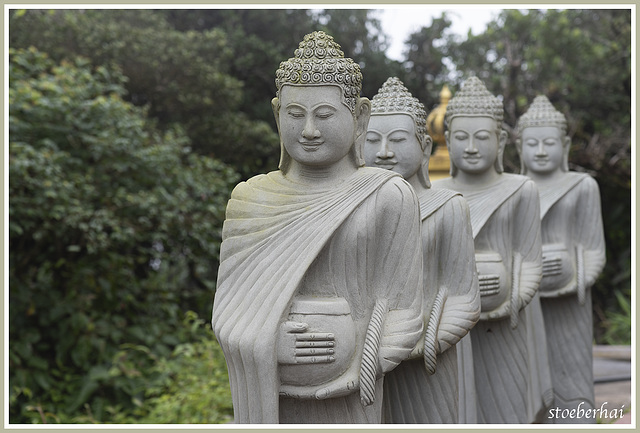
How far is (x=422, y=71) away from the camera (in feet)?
46.4

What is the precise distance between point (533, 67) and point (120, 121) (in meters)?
7.18

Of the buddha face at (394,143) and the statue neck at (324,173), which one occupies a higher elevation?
the buddha face at (394,143)

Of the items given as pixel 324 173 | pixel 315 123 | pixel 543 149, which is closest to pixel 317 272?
pixel 324 173

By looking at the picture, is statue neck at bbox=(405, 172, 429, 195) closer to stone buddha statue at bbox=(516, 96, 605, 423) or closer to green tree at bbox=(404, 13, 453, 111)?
stone buddha statue at bbox=(516, 96, 605, 423)

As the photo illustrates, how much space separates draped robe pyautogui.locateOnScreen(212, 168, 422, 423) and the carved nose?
733 mm

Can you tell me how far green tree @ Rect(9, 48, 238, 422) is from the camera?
7938 mm

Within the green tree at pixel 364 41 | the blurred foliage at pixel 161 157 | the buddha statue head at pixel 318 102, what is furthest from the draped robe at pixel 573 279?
the green tree at pixel 364 41

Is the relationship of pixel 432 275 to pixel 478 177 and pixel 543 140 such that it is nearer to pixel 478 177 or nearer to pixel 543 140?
pixel 478 177

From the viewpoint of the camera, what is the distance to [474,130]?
17.8 ft

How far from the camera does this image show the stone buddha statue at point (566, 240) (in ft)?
21.7

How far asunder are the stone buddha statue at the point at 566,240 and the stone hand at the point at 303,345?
12.1 ft

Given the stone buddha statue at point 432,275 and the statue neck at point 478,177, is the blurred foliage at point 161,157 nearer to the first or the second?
the statue neck at point 478,177

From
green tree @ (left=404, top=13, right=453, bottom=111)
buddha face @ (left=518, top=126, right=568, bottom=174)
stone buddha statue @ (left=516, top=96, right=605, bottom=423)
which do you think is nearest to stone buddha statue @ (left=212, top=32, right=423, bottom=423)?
stone buddha statue @ (left=516, top=96, right=605, bottom=423)

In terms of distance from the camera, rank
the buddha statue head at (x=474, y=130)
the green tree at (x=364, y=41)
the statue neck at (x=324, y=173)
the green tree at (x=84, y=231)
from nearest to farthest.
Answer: the statue neck at (x=324, y=173)
the buddha statue head at (x=474, y=130)
the green tree at (x=84, y=231)
the green tree at (x=364, y=41)
